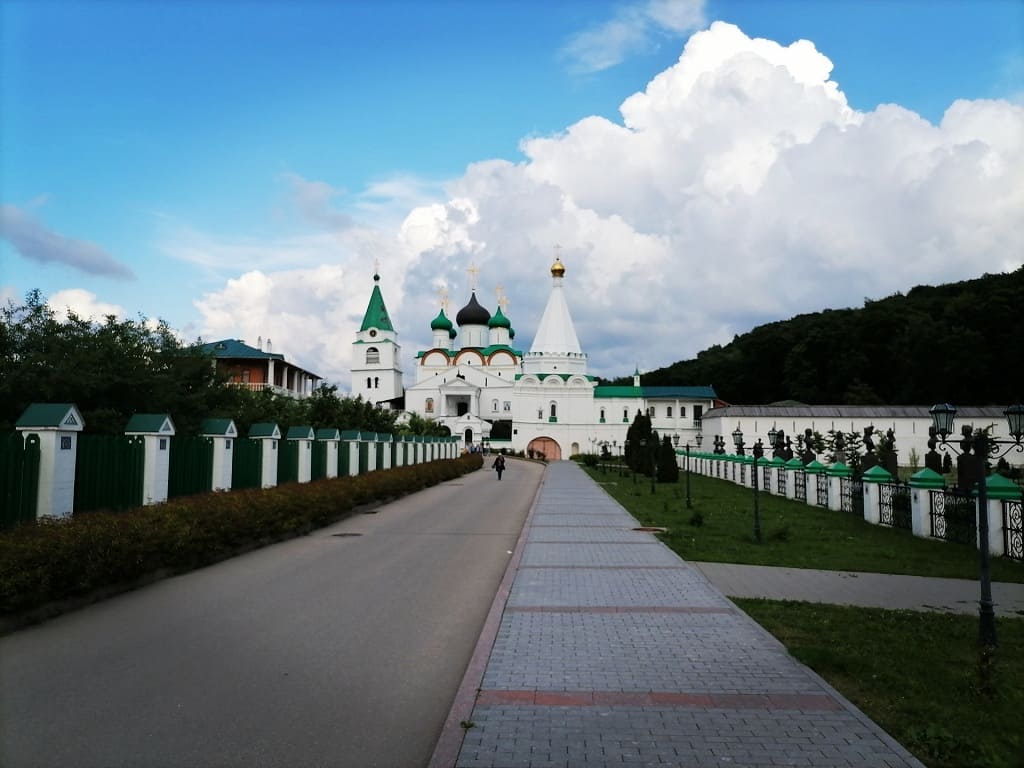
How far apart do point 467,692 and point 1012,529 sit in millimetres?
9831

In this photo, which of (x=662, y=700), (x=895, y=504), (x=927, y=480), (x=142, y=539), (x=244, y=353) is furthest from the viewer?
(x=244, y=353)

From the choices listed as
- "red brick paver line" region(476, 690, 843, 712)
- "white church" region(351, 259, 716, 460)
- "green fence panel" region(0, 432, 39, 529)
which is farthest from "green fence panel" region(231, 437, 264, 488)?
"white church" region(351, 259, 716, 460)

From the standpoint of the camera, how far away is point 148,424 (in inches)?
457

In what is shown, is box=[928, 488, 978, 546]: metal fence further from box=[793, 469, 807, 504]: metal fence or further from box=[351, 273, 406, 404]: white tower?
box=[351, 273, 406, 404]: white tower

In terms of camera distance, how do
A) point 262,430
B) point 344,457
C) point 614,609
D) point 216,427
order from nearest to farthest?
point 614,609, point 216,427, point 262,430, point 344,457

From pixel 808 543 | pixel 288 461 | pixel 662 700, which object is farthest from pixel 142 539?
pixel 808 543

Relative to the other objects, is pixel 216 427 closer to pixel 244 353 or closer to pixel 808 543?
pixel 808 543

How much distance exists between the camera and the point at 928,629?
734 centimetres

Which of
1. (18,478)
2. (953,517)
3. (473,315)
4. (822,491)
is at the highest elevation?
(473,315)

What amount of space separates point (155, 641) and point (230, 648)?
30.9 inches

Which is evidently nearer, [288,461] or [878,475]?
[878,475]

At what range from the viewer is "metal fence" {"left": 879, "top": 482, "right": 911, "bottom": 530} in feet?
50.9

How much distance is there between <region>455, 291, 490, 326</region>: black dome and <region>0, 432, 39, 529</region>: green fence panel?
256 feet

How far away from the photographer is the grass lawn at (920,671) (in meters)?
4.71
